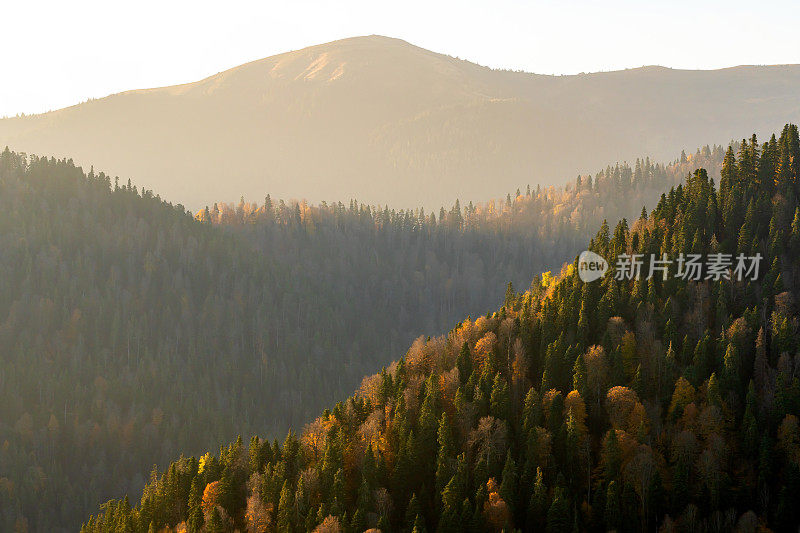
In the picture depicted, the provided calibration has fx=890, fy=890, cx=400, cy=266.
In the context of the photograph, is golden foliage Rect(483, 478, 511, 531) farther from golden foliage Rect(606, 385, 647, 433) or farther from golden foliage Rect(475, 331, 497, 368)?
golden foliage Rect(475, 331, 497, 368)

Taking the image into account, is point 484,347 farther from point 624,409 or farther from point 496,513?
point 496,513

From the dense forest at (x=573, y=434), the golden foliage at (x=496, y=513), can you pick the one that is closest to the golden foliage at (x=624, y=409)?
the dense forest at (x=573, y=434)

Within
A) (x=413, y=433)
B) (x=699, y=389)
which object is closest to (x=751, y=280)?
(x=699, y=389)

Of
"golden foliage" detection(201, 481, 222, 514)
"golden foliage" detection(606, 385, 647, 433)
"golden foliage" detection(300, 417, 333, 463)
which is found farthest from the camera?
"golden foliage" detection(300, 417, 333, 463)

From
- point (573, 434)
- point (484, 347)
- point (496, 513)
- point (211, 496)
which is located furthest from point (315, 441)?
Result: point (573, 434)

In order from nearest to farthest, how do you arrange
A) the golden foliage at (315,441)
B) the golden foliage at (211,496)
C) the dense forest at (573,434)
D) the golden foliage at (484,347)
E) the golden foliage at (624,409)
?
the dense forest at (573,434), the golden foliage at (624,409), the golden foliage at (211,496), the golden foliage at (315,441), the golden foliage at (484,347)

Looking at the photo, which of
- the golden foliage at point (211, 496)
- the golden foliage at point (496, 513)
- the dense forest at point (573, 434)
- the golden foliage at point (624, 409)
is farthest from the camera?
the golden foliage at point (211, 496)

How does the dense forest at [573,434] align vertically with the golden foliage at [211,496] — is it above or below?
above

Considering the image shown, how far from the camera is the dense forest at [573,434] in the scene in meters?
145

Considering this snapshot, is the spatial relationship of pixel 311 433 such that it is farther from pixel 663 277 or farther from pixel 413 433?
pixel 663 277

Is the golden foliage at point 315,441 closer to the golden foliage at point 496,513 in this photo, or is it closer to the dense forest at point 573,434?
the dense forest at point 573,434

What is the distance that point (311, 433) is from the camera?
18750 centimetres

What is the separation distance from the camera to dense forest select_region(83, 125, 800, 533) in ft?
476

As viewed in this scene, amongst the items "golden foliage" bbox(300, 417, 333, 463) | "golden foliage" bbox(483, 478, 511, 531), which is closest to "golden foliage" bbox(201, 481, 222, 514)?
"golden foliage" bbox(300, 417, 333, 463)
